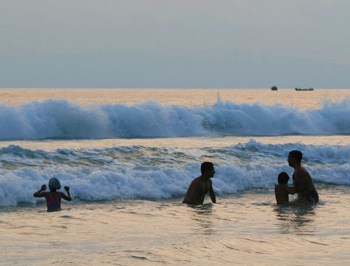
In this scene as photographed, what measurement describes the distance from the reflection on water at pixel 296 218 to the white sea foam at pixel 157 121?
59.3 ft

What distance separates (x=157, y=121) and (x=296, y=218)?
2316cm

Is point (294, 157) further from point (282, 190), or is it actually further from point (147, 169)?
point (147, 169)

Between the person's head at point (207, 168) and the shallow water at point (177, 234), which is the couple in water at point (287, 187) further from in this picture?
the shallow water at point (177, 234)

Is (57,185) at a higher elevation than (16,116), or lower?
lower

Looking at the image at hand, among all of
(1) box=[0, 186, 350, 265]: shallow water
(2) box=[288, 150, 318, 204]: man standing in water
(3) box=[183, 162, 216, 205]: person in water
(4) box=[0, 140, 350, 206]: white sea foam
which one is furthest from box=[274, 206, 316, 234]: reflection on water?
(4) box=[0, 140, 350, 206]: white sea foam

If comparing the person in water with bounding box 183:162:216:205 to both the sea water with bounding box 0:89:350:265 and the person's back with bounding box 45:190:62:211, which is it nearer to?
the sea water with bounding box 0:89:350:265

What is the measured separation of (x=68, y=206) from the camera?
538 inches

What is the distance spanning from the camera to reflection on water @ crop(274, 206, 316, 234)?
10672 millimetres

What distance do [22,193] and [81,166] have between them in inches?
144

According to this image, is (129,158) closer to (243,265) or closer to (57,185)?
(57,185)

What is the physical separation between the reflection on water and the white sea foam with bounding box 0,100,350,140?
18084mm

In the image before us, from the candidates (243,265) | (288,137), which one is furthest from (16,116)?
(243,265)

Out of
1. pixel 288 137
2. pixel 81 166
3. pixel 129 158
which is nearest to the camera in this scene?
pixel 81 166

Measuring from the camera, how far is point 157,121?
34812 millimetres
